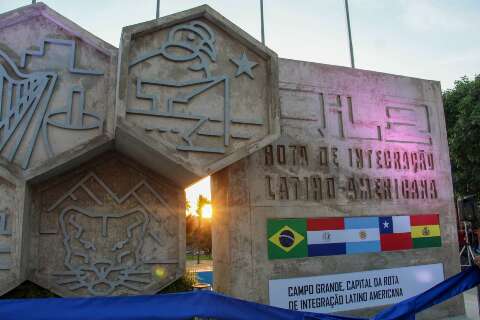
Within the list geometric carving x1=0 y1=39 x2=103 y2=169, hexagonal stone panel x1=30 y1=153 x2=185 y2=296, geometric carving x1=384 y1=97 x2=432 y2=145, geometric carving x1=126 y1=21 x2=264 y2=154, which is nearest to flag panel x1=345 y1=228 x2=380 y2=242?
geometric carving x1=384 y1=97 x2=432 y2=145

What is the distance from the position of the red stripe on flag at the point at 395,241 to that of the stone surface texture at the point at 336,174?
0.13m

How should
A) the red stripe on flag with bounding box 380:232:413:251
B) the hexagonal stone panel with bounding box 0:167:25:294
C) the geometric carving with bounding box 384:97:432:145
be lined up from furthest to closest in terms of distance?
the geometric carving with bounding box 384:97:432:145 → the red stripe on flag with bounding box 380:232:413:251 → the hexagonal stone panel with bounding box 0:167:25:294

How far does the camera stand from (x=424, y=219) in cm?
983

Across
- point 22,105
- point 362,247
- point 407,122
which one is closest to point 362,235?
point 362,247

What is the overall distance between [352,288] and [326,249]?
1029 millimetres

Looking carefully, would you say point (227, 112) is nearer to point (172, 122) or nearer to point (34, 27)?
point (172, 122)

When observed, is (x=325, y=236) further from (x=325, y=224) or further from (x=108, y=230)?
(x=108, y=230)

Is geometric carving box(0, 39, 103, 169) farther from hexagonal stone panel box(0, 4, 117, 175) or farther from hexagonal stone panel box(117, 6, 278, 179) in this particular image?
hexagonal stone panel box(117, 6, 278, 179)

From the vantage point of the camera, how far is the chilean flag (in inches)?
365

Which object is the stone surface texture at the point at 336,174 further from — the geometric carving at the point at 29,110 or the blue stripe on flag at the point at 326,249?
the geometric carving at the point at 29,110

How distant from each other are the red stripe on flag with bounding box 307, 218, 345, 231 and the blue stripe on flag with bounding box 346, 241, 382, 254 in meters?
0.46

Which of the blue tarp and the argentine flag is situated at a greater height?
the argentine flag

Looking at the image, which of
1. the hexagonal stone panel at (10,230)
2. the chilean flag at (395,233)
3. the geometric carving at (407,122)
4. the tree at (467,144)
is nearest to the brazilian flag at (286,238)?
the chilean flag at (395,233)

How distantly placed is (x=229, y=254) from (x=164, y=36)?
162 inches
